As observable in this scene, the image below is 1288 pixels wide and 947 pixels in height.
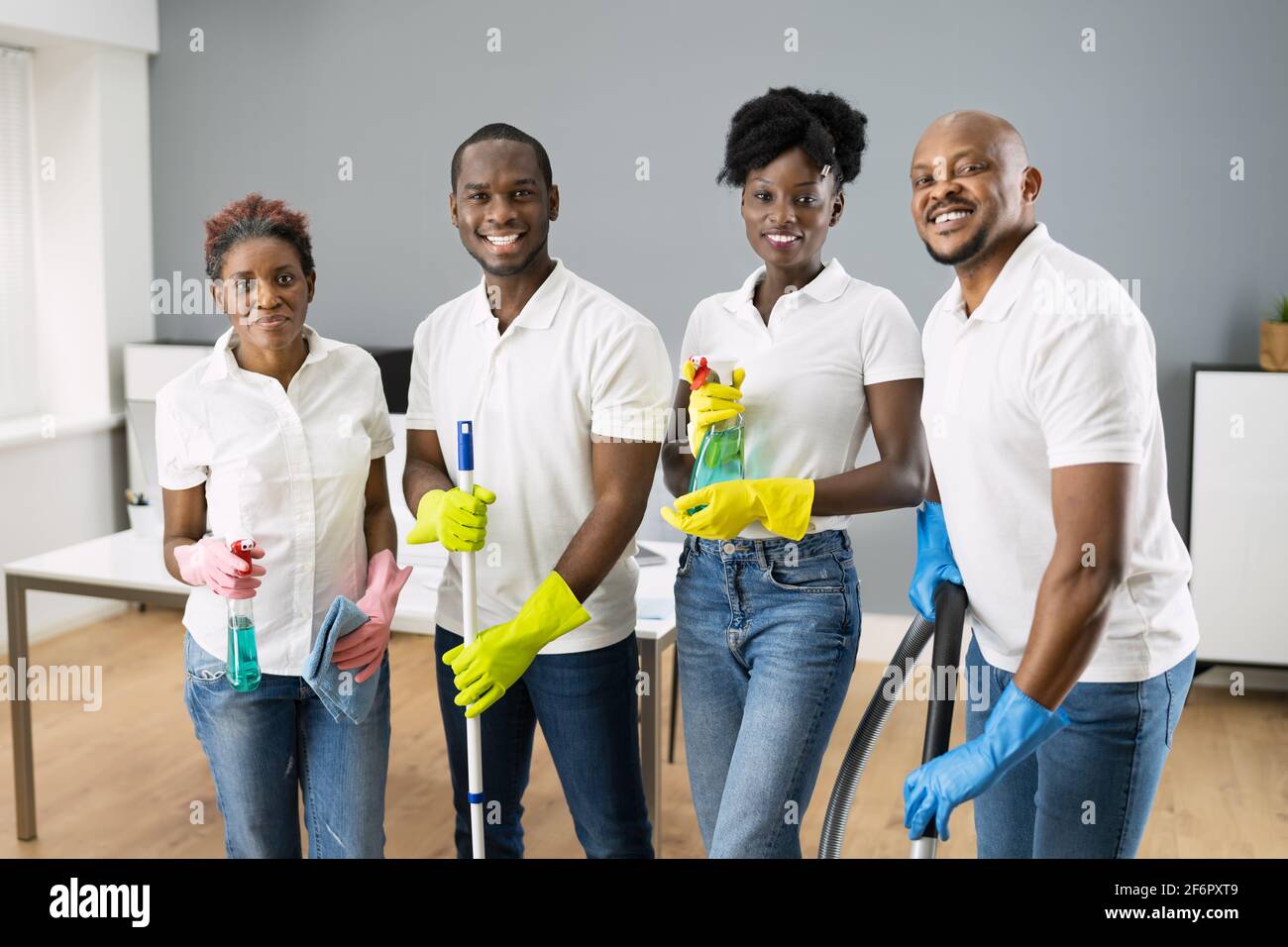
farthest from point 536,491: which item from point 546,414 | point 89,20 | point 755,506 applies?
point 89,20

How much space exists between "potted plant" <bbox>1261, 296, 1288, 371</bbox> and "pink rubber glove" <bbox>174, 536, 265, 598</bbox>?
345cm

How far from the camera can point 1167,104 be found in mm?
4105

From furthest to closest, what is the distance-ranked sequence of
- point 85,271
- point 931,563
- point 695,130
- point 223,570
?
point 85,271
point 695,130
point 931,563
point 223,570

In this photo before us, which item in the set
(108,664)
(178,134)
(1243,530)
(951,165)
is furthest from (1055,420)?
(178,134)

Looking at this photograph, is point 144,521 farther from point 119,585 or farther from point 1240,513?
point 1240,513

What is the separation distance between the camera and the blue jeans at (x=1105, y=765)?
4.82ft

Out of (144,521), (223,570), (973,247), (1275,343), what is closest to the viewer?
(973,247)

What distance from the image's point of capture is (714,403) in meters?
1.74

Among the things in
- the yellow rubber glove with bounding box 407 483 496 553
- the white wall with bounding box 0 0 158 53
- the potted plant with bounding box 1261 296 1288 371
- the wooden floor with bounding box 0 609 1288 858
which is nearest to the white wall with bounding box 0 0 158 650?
the white wall with bounding box 0 0 158 53

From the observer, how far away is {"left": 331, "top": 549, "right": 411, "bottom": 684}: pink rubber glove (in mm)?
1719

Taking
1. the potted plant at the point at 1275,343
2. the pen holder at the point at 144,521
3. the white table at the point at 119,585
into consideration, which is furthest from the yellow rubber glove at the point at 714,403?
the potted plant at the point at 1275,343

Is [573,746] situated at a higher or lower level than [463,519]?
lower

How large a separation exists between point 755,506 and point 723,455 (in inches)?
5.0

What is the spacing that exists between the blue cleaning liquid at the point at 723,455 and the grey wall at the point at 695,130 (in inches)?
109
